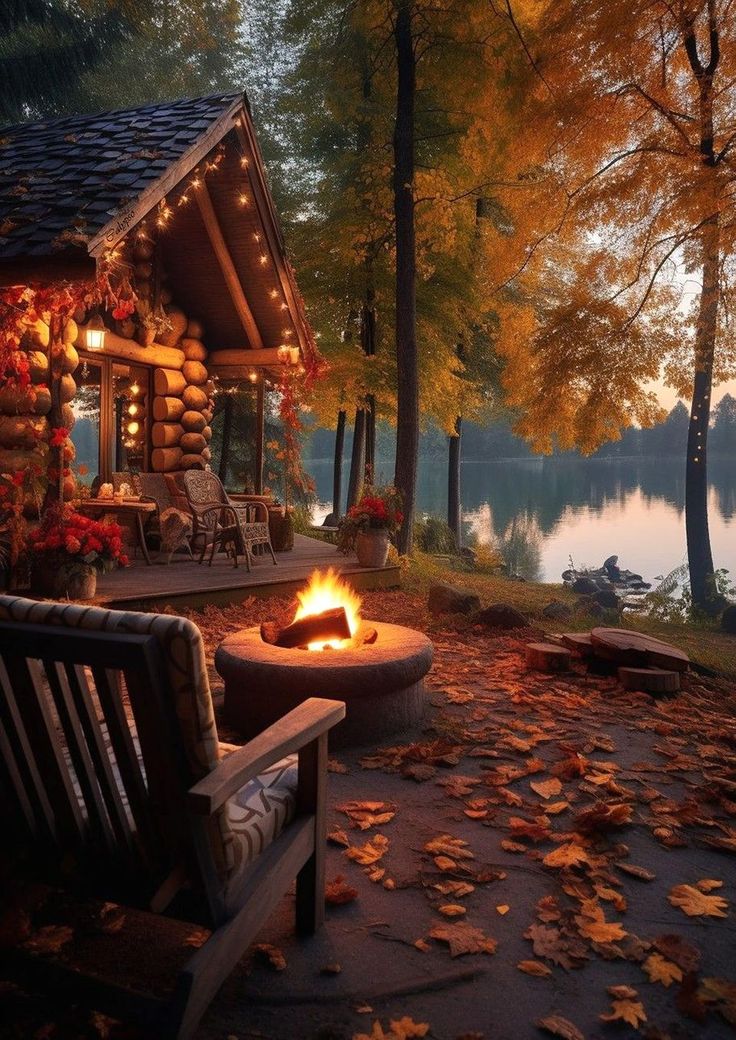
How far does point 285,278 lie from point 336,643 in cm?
731

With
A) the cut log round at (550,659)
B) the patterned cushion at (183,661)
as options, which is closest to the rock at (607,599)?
the cut log round at (550,659)

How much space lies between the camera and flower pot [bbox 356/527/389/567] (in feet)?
32.5

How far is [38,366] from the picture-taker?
26.5 feet

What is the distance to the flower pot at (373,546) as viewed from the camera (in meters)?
9.91

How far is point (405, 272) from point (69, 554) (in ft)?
22.3

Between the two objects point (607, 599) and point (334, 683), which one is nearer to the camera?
point (334, 683)

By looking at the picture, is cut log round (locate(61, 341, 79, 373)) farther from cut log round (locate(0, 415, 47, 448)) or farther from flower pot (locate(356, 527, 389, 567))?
flower pot (locate(356, 527, 389, 567))

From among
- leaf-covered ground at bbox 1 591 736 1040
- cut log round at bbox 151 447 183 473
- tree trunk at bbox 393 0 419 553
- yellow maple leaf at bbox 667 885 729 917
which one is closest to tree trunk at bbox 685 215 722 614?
tree trunk at bbox 393 0 419 553

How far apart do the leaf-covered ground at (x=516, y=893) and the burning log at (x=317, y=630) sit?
373mm

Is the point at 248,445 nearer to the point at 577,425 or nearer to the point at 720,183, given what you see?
the point at 577,425

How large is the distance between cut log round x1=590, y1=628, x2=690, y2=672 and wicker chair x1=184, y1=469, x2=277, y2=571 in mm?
4800

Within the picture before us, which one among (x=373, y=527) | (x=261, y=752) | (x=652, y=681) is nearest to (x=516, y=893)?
(x=261, y=752)

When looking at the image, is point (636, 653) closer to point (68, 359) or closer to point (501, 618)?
point (501, 618)

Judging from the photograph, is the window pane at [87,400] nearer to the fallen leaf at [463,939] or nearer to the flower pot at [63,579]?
the flower pot at [63,579]
